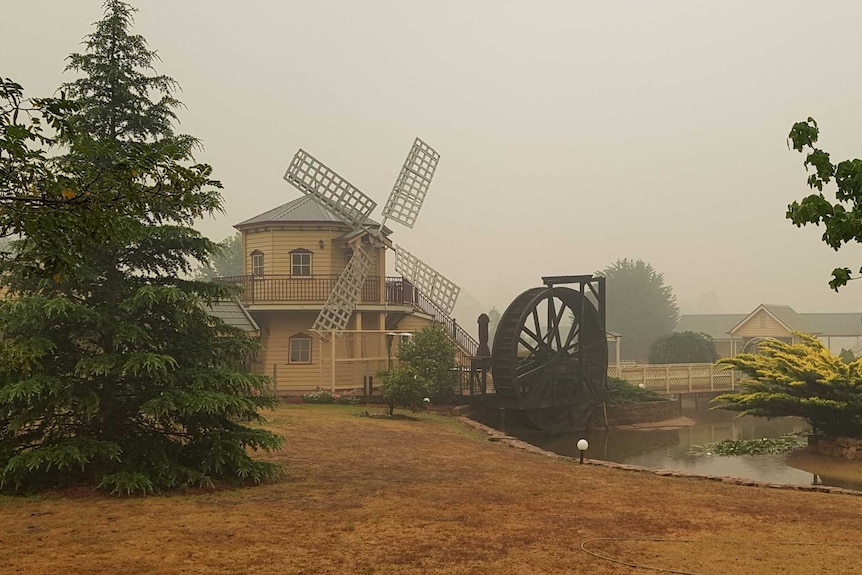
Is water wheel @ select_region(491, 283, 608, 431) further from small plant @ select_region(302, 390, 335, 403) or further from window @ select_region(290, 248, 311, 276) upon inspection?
window @ select_region(290, 248, 311, 276)

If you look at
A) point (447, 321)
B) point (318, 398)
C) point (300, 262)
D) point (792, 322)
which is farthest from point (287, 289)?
point (792, 322)

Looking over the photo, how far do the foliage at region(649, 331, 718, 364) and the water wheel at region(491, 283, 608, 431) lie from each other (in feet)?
58.7

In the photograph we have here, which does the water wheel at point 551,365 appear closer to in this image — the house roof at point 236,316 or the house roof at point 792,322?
the house roof at point 236,316

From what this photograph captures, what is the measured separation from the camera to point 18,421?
10.5 metres

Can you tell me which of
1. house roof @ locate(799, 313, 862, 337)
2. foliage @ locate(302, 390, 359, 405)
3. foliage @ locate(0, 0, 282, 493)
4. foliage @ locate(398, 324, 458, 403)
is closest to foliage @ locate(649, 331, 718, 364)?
house roof @ locate(799, 313, 862, 337)

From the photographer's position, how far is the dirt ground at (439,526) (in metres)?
7.74

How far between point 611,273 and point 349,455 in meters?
72.0

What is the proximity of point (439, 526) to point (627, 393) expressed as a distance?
76.8ft

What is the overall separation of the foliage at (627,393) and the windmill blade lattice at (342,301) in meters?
10.7

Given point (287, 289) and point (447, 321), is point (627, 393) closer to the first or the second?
point (447, 321)

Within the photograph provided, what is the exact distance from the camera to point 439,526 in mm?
9289

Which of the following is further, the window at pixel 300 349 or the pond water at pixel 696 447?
the window at pixel 300 349

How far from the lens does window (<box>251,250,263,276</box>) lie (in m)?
31.0

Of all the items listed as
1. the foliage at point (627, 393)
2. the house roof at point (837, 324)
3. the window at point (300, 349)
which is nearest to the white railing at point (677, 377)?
the foliage at point (627, 393)
